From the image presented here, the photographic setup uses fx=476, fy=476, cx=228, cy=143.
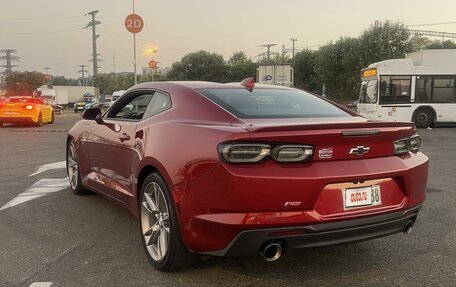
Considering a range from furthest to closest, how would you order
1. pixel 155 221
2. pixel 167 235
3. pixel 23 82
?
pixel 23 82, pixel 155 221, pixel 167 235

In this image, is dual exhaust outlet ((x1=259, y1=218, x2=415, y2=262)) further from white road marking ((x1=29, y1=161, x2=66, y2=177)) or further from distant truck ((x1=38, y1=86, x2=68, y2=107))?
distant truck ((x1=38, y1=86, x2=68, y2=107))

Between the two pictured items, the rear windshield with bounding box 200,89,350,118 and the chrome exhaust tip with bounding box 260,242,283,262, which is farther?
the rear windshield with bounding box 200,89,350,118

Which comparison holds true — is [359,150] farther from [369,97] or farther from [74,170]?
[369,97]

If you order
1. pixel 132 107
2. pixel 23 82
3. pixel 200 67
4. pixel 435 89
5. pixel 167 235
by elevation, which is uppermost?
pixel 200 67

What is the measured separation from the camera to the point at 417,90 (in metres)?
19.8

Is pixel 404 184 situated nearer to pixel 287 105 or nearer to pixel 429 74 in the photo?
pixel 287 105

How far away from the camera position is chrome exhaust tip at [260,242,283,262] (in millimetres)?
3072

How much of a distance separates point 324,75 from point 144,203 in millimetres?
52108

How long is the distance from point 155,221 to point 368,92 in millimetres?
18129

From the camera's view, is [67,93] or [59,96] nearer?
[59,96]

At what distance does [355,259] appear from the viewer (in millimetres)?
3955

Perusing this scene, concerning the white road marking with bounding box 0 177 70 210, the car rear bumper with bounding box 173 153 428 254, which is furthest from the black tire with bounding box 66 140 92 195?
the car rear bumper with bounding box 173 153 428 254

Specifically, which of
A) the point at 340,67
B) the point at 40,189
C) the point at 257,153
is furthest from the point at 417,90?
the point at 340,67

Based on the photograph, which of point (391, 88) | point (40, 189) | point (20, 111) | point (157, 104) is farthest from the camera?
point (391, 88)
